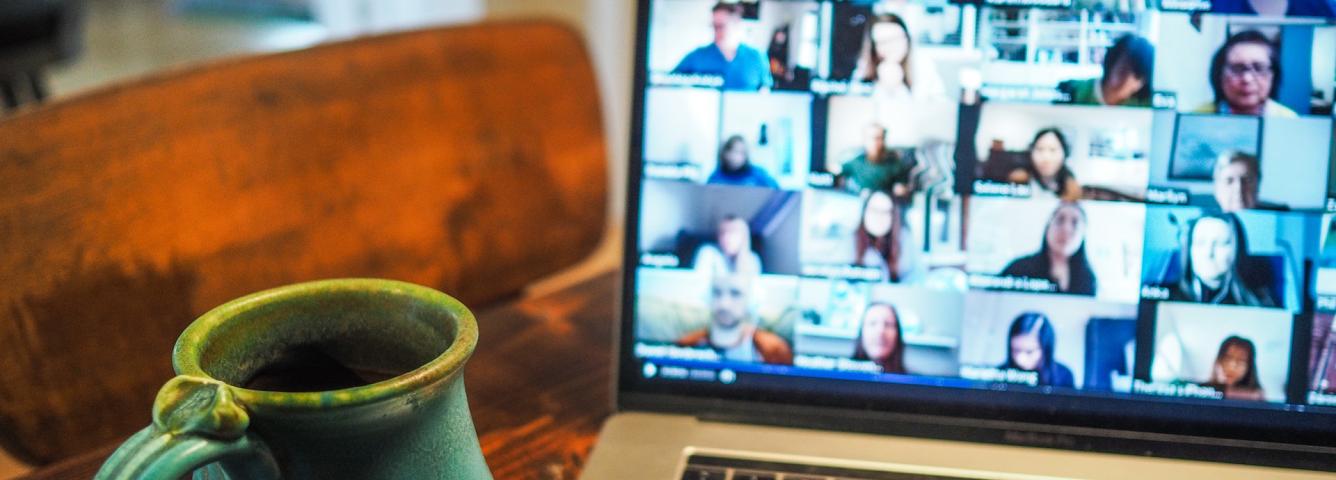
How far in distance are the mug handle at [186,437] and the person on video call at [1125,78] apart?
39cm

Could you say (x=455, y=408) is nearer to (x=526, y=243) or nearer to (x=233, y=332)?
(x=233, y=332)

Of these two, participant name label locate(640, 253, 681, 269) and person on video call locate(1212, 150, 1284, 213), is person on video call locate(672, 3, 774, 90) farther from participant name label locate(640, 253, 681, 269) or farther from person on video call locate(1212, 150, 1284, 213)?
person on video call locate(1212, 150, 1284, 213)

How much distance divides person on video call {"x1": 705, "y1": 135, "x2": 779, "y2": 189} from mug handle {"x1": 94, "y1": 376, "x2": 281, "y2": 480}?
0.27 m

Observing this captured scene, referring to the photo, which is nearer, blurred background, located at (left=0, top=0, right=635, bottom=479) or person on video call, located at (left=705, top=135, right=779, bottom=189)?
person on video call, located at (left=705, top=135, right=779, bottom=189)

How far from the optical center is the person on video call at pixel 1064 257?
488mm

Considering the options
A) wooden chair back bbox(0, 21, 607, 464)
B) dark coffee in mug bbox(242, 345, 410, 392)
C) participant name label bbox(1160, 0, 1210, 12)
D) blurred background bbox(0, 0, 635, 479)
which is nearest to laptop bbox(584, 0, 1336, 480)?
participant name label bbox(1160, 0, 1210, 12)

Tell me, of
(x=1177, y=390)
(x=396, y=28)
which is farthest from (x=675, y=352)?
(x=396, y=28)

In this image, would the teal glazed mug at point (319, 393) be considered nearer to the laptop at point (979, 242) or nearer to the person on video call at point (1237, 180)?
the laptop at point (979, 242)

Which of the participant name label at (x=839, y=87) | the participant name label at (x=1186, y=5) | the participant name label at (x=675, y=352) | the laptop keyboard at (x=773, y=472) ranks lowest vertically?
the laptop keyboard at (x=773, y=472)

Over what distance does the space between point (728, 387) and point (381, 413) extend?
24 cm

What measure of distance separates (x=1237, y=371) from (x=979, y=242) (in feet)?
0.44

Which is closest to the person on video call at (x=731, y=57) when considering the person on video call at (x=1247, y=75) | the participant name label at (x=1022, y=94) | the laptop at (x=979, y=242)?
the laptop at (x=979, y=242)

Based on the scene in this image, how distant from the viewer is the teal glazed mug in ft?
0.93

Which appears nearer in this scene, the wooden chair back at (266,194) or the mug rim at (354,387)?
the mug rim at (354,387)
